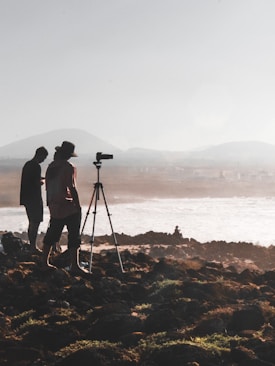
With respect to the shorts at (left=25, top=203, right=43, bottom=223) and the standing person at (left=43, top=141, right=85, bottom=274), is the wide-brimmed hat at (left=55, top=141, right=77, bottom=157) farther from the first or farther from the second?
the shorts at (left=25, top=203, right=43, bottom=223)

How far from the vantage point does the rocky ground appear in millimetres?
5797

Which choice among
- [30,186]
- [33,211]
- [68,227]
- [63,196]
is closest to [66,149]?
[63,196]

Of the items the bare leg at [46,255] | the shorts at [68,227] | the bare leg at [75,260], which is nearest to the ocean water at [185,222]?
the bare leg at [75,260]

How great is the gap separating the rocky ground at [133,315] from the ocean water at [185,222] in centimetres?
1401

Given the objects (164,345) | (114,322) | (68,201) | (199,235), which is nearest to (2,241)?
(68,201)

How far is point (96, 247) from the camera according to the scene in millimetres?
16781

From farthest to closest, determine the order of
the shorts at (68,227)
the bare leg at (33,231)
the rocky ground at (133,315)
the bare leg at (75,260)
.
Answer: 1. the bare leg at (33,231)
2. the bare leg at (75,260)
3. the shorts at (68,227)
4. the rocky ground at (133,315)

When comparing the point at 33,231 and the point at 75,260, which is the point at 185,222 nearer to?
the point at 33,231

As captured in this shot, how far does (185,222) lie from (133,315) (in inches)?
934

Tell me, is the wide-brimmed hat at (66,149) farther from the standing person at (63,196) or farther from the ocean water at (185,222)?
the ocean water at (185,222)

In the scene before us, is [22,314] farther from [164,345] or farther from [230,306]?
[230,306]

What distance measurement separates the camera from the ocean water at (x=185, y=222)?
25.1 meters

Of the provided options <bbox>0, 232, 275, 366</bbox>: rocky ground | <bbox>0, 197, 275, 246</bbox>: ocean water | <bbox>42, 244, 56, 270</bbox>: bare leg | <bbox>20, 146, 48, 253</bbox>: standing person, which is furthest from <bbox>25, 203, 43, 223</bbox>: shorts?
<bbox>0, 197, 275, 246</bbox>: ocean water

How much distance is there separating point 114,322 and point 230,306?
2006mm
